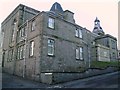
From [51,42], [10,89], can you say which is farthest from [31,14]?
[10,89]

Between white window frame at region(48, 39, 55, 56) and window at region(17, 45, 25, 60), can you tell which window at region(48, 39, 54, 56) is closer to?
white window frame at region(48, 39, 55, 56)

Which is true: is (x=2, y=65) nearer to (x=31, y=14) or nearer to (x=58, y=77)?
(x=31, y=14)

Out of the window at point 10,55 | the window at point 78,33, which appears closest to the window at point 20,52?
the window at point 10,55

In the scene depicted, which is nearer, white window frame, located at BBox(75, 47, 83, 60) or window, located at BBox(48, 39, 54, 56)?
window, located at BBox(48, 39, 54, 56)

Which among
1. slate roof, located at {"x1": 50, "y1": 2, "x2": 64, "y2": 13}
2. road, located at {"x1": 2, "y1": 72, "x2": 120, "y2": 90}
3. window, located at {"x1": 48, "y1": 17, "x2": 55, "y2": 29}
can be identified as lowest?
road, located at {"x1": 2, "y1": 72, "x2": 120, "y2": 90}

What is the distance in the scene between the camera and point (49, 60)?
18.5 m

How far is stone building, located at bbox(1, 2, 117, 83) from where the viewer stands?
1823 cm

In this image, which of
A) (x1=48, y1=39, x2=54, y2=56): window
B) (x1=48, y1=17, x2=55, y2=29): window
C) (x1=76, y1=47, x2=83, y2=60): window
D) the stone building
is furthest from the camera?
(x1=76, y1=47, x2=83, y2=60): window

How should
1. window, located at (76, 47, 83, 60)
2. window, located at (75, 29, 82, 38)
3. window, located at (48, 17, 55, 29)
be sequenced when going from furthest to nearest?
window, located at (75, 29, 82, 38), window, located at (76, 47, 83, 60), window, located at (48, 17, 55, 29)

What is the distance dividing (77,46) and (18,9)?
40.1ft

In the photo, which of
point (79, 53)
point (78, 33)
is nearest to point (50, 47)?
point (79, 53)

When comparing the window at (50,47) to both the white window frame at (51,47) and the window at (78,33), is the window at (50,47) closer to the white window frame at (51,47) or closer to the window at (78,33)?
the white window frame at (51,47)

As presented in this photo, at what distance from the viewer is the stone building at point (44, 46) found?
18234 millimetres

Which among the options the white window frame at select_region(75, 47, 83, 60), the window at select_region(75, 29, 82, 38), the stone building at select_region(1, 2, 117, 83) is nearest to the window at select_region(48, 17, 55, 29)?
the stone building at select_region(1, 2, 117, 83)
